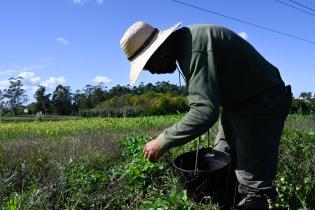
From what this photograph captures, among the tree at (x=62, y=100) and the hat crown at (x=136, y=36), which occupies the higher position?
the tree at (x=62, y=100)

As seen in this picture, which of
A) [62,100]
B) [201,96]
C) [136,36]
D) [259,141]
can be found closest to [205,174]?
[259,141]

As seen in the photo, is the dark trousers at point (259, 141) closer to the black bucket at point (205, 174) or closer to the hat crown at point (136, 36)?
the black bucket at point (205, 174)

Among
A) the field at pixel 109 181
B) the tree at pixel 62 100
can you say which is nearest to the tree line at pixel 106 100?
the tree at pixel 62 100

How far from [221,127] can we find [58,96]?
168ft

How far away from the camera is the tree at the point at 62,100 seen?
5091 cm

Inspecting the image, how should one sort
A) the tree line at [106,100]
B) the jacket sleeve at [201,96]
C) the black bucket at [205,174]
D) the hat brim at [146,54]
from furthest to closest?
the tree line at [106,100]
the black bucket at [205,174]
the hat brim at [146,54]
the jacket sleeve at [201,96]

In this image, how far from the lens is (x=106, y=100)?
122 feet

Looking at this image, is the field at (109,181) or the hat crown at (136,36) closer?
the hat crown at (136,36)

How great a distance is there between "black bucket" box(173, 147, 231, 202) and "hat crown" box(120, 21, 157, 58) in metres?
0.89

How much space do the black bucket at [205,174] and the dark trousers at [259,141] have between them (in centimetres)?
17

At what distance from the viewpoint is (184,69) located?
319cm

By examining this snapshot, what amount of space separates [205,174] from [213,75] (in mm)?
789

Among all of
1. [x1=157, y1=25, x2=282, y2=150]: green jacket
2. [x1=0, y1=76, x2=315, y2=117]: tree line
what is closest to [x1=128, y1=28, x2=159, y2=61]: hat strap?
[x1=157, y1=25, x2=282, y2=150]: green jacket

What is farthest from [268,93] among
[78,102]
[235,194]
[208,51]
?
[78,102]
